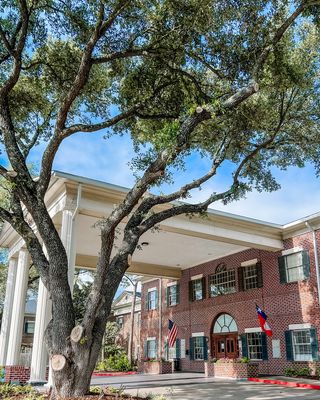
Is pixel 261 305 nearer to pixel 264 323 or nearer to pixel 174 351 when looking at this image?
pixel 264 323

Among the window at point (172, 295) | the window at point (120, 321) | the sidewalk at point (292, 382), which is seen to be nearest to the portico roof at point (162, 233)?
the window at point (172, 295)

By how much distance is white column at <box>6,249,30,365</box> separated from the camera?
16547 millimetres

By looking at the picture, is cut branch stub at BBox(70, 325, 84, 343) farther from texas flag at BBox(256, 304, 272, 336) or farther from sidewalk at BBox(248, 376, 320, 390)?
texas flag at BBox(256, 304, 272, 336)

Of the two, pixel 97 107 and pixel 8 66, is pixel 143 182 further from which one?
pixel 8 66

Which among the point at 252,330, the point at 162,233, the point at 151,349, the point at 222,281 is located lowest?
the point at 151,349

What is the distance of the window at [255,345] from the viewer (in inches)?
747

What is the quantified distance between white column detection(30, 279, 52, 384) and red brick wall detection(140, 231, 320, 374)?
32.8ft

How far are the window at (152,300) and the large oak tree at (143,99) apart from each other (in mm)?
17489

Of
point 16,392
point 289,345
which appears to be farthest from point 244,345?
point 16,392

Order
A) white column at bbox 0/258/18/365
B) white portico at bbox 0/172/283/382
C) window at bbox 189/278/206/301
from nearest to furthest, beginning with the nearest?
white portico at bbox 0/172/283/382, white column at bbox 0/258/18/365, window at bbox 189/278/206/301

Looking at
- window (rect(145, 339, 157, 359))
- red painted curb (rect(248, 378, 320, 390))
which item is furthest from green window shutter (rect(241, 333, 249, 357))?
window (rect(145, 339, 157, 359))

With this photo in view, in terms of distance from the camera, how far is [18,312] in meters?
17.2

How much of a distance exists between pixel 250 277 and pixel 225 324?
9.64 feet

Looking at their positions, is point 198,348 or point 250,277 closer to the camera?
point 250,277
